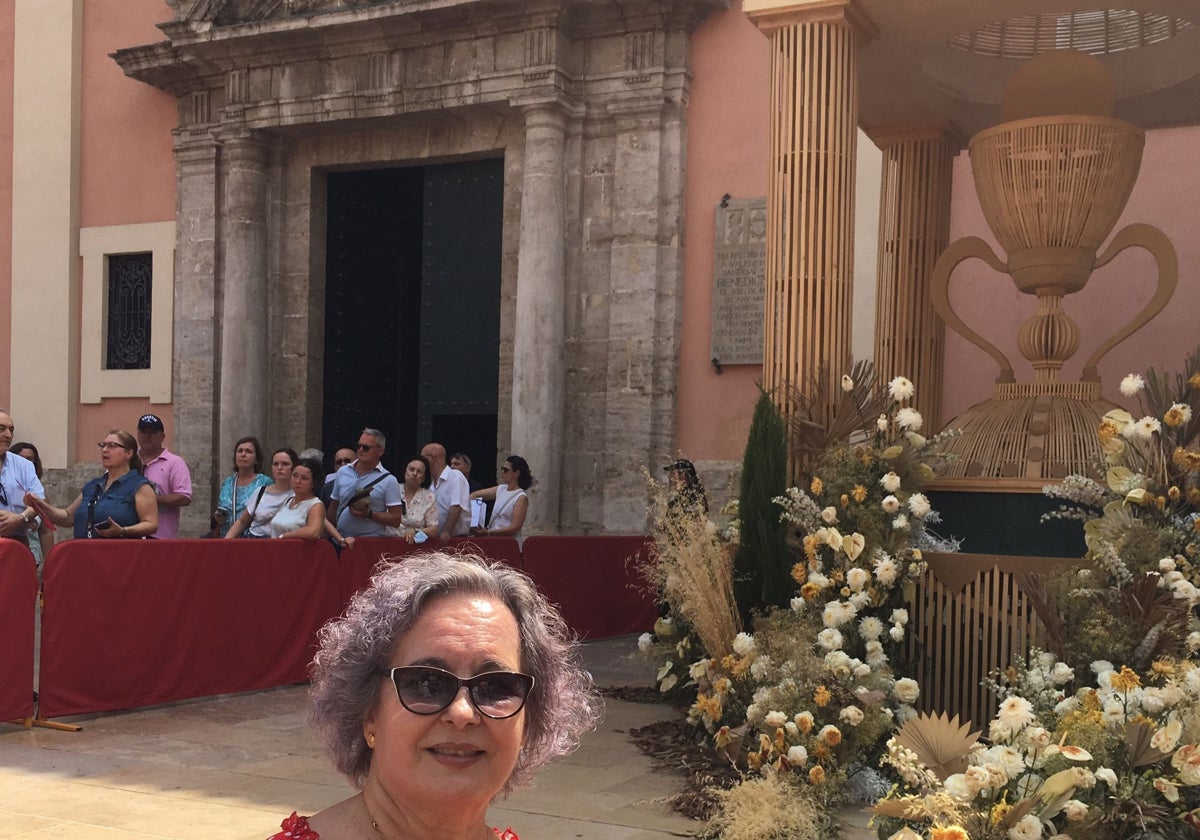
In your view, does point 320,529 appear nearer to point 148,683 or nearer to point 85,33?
point 148,683

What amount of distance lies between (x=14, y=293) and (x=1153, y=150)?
48.3 ft

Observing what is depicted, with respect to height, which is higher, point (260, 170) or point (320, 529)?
point (260, 170)

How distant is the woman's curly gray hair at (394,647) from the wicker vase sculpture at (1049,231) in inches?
204

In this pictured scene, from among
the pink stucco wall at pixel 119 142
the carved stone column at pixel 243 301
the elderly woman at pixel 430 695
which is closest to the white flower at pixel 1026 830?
the elderly woman at pixel 430 695

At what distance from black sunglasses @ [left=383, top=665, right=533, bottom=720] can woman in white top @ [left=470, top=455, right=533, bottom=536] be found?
409 inches

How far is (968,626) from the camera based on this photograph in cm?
688

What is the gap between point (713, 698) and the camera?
7105 mm

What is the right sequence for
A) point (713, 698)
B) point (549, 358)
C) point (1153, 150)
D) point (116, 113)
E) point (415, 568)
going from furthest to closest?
1. point (116, 113)
2. point (549, 358)
3. point (1153, 150)
4. point (713, 698)
5. point (415, 568)

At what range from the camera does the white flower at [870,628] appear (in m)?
6.70

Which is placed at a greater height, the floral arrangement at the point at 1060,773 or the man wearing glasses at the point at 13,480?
the man wearing glasses at the point at 13,480

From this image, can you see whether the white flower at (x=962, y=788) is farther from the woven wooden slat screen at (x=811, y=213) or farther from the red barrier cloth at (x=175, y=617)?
the red barrier cloth at (x=175, y=617)

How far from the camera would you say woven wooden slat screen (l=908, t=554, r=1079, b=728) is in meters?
6.74

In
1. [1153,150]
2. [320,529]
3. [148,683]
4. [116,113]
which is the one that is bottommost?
[148,683]

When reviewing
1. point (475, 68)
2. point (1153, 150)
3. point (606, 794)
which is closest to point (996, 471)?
point (606, 794)
